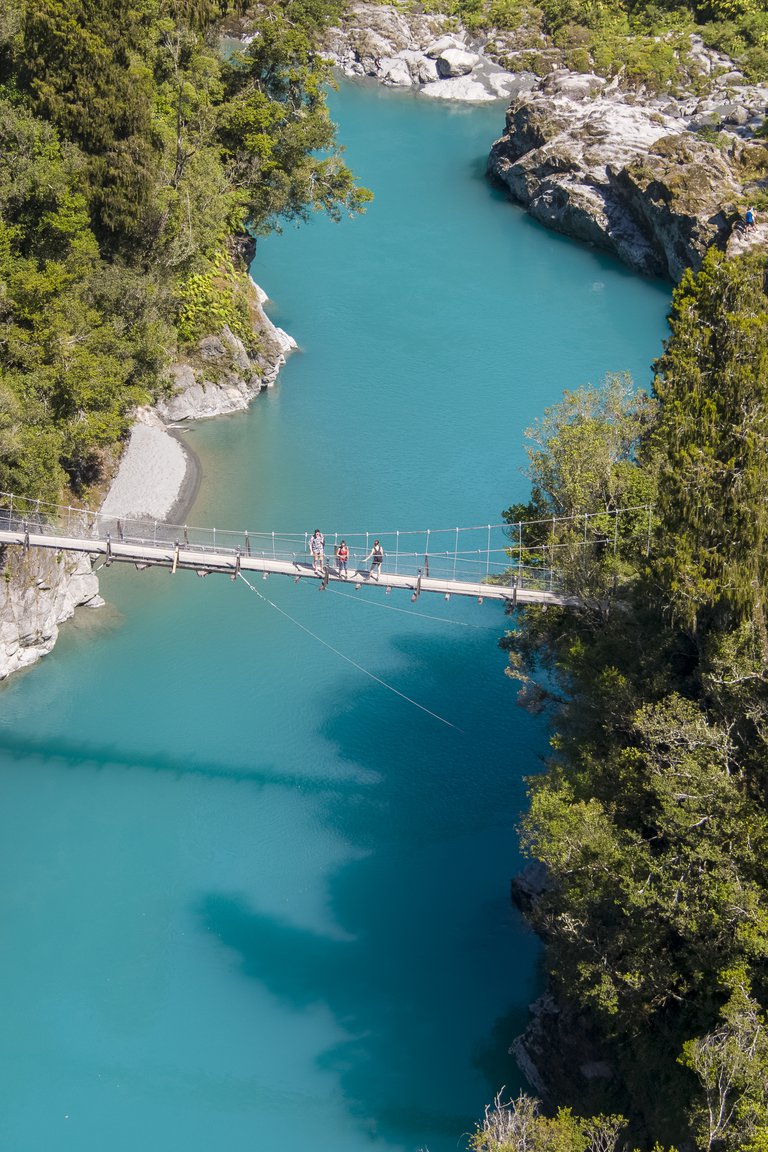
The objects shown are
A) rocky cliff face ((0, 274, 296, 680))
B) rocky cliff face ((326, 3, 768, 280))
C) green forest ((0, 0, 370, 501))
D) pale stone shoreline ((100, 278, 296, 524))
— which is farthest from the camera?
rocky cliff face ((326, 3, 768, 280))

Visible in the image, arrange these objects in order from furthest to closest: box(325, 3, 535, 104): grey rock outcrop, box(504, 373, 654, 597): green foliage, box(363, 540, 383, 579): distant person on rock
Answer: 1. box(325, 3, 535, 104): grey rock outcrop
2. box(363, 540, 383, 579): distant person on rock
3. box(504, 373, 654, 597): green foliage

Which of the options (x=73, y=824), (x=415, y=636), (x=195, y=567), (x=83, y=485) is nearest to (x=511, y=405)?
(x=415, y=636)

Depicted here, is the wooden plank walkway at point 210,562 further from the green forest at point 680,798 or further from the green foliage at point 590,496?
the green forest at point 680,798

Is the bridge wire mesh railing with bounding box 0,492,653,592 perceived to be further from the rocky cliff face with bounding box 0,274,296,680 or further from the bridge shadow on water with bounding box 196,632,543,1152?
the bridge shadow on water with bounding box 196,632,543,1152

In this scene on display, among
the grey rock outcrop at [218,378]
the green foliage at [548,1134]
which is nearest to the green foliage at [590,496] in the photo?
the green foliage at [548,1134]

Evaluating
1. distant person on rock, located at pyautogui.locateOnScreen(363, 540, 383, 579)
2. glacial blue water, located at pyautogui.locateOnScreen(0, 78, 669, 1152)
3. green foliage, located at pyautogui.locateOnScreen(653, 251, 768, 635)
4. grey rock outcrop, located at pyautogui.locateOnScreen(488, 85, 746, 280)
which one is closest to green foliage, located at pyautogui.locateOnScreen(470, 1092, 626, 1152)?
glacial blue water, located at pyautogui.locateOnScreen(0, 78, 669, 1152)

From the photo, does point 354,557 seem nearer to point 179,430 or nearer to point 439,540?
point 439,540

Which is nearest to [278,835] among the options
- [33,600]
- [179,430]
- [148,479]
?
[33,600]
